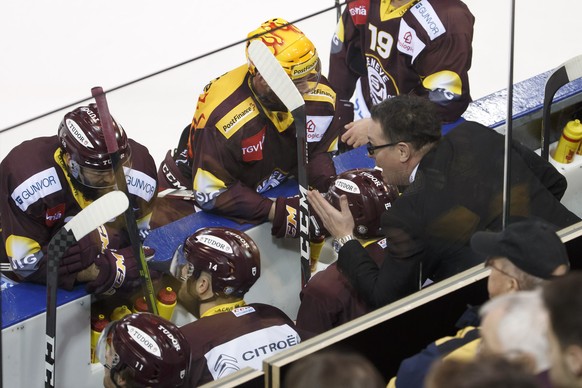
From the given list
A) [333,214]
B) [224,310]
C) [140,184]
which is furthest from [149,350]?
[333,214]

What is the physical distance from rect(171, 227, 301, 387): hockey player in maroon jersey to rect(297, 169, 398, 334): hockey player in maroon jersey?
0.10 metres

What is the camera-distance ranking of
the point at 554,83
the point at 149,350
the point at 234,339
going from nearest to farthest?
the point at 149,350, the point at 234,339, the point at 554,83

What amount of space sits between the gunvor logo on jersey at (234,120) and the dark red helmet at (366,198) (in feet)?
1.02

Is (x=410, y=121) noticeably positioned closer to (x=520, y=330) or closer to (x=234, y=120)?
(x=234, y=120)

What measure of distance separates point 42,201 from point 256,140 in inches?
21.9

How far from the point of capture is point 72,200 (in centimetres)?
299

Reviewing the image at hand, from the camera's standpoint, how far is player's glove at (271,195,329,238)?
305 cm

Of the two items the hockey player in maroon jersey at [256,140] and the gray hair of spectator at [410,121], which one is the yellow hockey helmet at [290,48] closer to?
the hockey player in maroon jersey at [256,140]

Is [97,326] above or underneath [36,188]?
underneath

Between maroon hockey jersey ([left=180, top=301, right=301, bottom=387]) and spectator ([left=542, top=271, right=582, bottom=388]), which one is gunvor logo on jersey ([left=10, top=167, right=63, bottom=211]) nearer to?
maroon hockey jersey ([left=180, top=301, right=301, bottom=387])

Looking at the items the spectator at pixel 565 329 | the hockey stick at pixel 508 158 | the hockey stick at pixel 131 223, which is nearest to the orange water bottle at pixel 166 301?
the hockey stick at pixel 131 223

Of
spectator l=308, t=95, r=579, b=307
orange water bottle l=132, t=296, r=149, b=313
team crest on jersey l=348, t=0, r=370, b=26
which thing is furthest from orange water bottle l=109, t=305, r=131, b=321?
team crest on jersey l=348, t=0, r=370, b=26

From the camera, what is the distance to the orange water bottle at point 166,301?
2857mm

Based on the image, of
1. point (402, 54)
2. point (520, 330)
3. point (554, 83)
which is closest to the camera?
point (520, 330)
